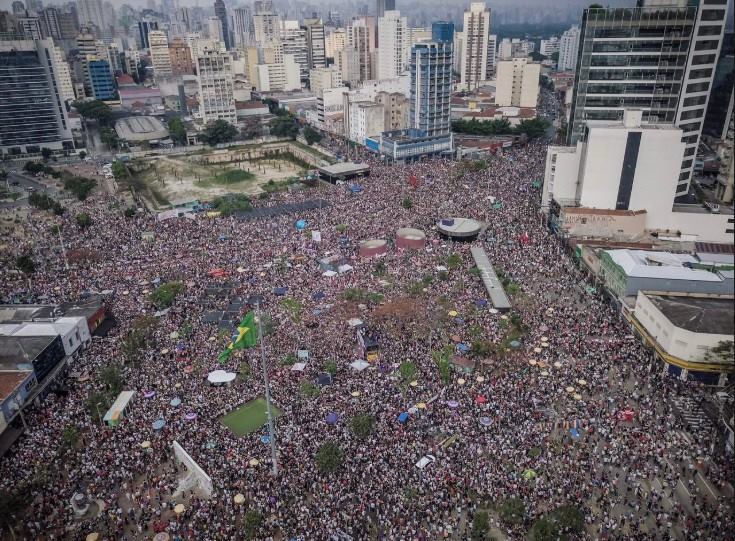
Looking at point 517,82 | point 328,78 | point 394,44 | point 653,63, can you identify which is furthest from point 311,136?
point 394,44

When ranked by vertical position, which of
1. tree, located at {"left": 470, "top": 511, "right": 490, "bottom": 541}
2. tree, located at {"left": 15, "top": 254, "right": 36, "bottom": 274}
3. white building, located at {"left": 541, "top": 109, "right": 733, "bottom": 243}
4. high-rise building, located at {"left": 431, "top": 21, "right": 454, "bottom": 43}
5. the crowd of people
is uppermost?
high-rise building, located at {"left": 431, "top": 21, "right": 454, "bottom": 43}

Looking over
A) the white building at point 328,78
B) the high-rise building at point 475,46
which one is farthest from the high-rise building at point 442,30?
the high-rise building at point 475,46

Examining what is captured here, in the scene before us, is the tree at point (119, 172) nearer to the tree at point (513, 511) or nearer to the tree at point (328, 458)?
the tree at point (328, 458)

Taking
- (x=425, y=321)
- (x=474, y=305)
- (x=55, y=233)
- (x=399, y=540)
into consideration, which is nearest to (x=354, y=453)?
(x=399, y=540)

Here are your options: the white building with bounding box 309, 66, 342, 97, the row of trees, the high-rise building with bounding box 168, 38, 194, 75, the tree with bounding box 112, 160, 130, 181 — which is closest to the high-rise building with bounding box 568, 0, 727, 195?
the row of trees

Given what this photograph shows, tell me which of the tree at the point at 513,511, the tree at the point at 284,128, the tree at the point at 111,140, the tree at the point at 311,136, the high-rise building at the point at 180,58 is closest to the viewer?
the tree at the point at 513,511

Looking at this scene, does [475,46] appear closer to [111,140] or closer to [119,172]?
[111,140]

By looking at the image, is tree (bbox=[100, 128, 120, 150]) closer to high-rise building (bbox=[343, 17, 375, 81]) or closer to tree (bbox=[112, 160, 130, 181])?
tree (bbox=[112, 160, 130, 181])
